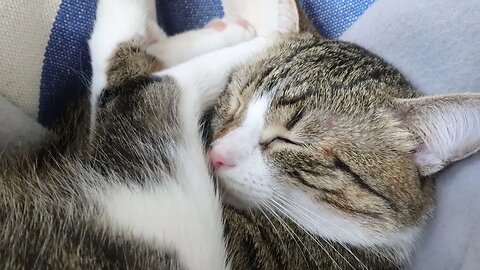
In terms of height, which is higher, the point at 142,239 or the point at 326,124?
the point at 326,124

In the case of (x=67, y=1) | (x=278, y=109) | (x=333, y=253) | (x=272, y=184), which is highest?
(x=67, y=1)

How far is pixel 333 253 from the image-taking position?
1.14 metres

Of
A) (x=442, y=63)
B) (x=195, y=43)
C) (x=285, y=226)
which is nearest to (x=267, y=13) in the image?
(x=195, y=43)

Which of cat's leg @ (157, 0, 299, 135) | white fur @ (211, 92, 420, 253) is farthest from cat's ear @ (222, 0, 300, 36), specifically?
white fur @ (211, 92, 420, 253)

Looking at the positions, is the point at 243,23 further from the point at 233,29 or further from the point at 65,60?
the point at 65,60

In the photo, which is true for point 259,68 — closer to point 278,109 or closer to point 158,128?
point 278,109

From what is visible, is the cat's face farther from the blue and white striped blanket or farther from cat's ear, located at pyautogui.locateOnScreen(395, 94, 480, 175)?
the blue and white striped blanket

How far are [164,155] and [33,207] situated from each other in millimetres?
229

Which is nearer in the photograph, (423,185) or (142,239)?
(142,239)

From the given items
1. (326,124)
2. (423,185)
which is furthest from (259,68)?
(423,185)

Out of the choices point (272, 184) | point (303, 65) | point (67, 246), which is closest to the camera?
point (67, 246)

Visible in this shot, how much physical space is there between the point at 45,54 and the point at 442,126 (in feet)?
2.40

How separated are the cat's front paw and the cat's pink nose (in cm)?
31

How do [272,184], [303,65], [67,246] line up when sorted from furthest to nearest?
[303,65] < [272,184] < [67,246]
